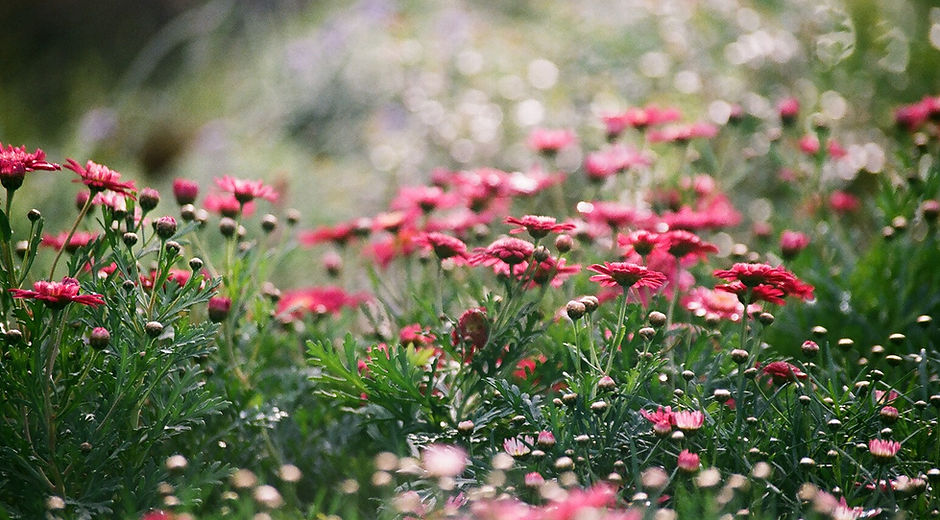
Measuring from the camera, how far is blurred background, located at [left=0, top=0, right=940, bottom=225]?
437cm

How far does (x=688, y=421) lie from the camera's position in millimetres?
1560

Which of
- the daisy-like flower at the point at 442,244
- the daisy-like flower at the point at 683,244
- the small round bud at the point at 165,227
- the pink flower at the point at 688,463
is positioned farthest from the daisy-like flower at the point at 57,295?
the daisy-like flower at the point at 683,244

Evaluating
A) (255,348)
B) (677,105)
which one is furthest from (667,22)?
(255,348)

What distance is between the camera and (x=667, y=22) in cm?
498

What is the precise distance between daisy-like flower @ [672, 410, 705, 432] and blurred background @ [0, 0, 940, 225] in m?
2.72

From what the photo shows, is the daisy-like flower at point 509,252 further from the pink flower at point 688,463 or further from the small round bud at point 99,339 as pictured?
the small round bud at point 99,339

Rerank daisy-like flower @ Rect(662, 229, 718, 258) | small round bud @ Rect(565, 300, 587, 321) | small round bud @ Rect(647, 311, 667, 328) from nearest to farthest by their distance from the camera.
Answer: small round bud @ Rect(565, 300, 587, 321) → small round bud @ Rect(647, 311, 667, 328) → daisy-like flower @ Rect(662, 229, 718, 258)

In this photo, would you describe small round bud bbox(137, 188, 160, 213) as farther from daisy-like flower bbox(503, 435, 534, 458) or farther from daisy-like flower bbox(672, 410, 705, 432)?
daisy-like flower bbox(672, 410, 705, 432)

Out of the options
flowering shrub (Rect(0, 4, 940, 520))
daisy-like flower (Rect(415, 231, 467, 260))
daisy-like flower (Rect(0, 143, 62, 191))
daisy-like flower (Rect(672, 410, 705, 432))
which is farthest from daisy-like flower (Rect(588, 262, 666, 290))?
daisy-like flower (Rect(0, 143, 62, 191))

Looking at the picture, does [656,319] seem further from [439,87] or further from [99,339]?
[439,87]

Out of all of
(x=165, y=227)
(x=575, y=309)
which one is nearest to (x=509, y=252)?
(x=575, y=309)

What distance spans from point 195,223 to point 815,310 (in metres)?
1.78

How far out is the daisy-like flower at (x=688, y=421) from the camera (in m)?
1.55

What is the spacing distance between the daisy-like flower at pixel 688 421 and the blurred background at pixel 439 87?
8.93ft
